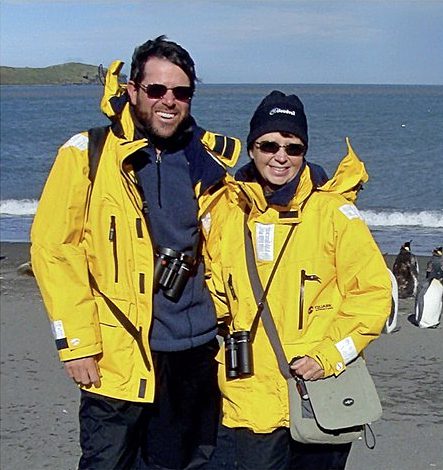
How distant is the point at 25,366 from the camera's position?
6785 mm

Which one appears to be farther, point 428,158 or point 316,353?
point 428,158

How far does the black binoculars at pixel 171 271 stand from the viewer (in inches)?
133

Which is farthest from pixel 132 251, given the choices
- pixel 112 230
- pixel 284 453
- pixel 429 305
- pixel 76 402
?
pixel 429 305

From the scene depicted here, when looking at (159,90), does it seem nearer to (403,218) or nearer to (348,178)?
(348,178)

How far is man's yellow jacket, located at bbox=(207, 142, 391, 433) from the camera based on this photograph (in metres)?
3.15

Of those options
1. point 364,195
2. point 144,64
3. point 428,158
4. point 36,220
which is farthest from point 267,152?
point 428,158

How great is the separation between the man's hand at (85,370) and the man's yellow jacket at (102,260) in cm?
3

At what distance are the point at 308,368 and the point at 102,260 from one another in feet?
2.73

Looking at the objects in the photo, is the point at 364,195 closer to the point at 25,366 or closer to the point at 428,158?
the point at 428,158

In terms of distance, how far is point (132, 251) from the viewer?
3352mm

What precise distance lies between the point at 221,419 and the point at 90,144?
1.21 m

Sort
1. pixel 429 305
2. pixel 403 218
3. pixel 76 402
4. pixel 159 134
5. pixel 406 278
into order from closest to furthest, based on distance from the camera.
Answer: pixel 159 134
pixel 76 402
pixel 429 305
pixel 406 278
pixel 403 218

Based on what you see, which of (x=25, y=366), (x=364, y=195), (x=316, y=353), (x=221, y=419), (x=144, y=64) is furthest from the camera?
(x=364, y=195)

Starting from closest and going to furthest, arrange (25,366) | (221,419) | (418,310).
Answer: (221,419), (25,366), (418,310)
